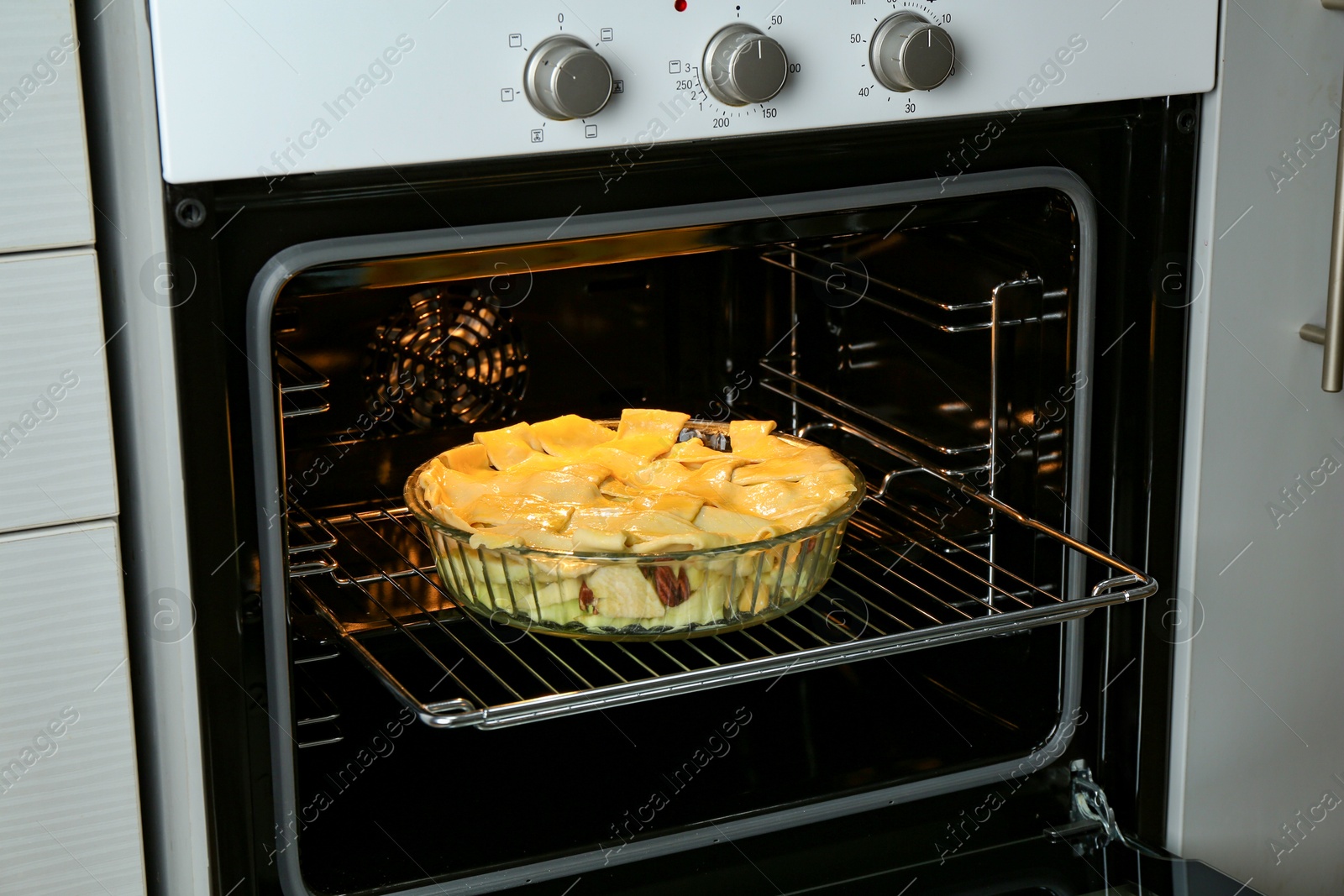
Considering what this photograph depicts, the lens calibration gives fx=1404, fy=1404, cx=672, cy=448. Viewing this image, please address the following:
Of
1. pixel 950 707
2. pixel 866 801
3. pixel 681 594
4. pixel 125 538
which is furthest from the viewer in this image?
pixel 950 707

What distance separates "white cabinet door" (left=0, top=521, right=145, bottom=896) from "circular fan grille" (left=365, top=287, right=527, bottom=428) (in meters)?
0.46

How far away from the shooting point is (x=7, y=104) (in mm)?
846

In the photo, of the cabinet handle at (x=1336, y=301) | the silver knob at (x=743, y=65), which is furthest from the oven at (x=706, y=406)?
the cabinet handle at (x=1336, y=301)

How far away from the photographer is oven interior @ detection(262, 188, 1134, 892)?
3.86ft

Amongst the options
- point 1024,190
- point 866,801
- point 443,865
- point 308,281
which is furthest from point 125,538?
point 1024,190

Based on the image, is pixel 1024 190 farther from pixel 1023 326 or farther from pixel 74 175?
pixel 74 175

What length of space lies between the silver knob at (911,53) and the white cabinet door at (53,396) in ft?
1.85

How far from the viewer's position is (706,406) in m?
1.51

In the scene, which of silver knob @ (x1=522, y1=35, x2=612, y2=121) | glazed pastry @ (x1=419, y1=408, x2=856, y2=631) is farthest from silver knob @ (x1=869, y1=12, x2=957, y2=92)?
glazed pastry @ (x1=419, y1=408, x2=856, y2=631)

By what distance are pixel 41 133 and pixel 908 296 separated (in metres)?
0.79


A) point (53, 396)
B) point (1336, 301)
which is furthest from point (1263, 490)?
point (53, 396)

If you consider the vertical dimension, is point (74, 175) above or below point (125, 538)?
above

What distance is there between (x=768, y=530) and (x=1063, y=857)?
0.42 meters

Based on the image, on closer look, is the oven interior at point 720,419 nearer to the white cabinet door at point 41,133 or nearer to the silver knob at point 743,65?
the silver knob at point 743,65
